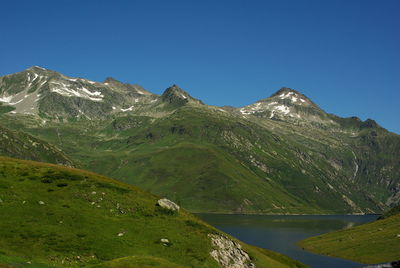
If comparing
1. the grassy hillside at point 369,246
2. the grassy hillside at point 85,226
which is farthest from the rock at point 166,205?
the grassy hillside at point 369,246

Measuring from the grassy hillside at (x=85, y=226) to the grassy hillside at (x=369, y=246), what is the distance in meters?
86.2


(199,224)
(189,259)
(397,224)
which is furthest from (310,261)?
(189,259)

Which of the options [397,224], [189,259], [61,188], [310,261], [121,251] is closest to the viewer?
[121,251]

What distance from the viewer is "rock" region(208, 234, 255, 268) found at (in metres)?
65.8

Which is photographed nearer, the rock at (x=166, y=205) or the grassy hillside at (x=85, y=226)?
the grassy hillside at (x=85, y=226)

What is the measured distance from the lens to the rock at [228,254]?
216 feet

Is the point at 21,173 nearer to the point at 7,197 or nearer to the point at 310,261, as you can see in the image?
the point at 7,197

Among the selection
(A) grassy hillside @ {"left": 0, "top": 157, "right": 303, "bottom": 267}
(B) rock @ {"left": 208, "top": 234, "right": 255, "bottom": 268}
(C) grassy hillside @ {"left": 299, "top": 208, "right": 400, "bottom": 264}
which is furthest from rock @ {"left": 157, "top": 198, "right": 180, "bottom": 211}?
(C) grassy hillside @ {"left": 299, "top": 208, "right": 400, "bottom": 264}

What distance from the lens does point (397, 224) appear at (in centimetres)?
18625

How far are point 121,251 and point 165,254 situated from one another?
6.96 metres

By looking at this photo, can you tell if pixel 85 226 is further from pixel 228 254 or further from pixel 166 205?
pixel 228 254

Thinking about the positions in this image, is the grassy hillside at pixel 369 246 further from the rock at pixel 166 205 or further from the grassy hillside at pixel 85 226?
the rock at pixel 166 205

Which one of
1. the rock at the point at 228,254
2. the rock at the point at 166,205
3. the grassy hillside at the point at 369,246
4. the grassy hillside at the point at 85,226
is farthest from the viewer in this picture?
the grassy hillside at the point at 369,246

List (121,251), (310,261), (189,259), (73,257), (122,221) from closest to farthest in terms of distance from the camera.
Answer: (73,257) → (121,251) → (189,259) → (122,221) → (310,261)
